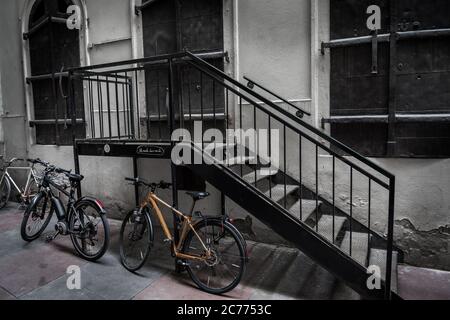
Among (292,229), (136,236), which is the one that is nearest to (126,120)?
(136,236)

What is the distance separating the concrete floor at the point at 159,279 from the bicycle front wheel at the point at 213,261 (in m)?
0.12

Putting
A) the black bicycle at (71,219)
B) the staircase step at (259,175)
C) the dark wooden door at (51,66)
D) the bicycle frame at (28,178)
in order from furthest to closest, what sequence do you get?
the dark wooden door at (51,66)
the bicycle frame at (28,178)
the black bicycle at (71,219)
the staircase step at (259,175)

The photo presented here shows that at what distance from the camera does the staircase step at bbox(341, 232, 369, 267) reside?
11.1ft

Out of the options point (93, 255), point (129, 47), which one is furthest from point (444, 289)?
point (129, 47)

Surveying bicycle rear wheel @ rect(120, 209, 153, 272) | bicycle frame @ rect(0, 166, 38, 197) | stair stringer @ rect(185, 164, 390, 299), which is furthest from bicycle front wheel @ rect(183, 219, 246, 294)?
bicycle frame @ rect(0, 166, 38, 197)

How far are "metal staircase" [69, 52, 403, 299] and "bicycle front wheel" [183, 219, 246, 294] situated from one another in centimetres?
34

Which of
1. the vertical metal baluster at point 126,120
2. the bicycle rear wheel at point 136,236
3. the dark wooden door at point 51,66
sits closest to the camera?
the bicycle rear wheel at point 136,236

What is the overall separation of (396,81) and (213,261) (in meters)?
2.91

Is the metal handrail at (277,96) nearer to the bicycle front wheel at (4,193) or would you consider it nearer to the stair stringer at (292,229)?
the stair stringer at (292,229)

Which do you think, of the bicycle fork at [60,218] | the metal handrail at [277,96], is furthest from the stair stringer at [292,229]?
the bicycle fork at [60,218]

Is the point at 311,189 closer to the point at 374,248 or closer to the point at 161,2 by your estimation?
the point at 374,248

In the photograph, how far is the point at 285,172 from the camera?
14.2ft

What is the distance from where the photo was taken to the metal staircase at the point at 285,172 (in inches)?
125

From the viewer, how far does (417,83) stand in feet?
13.0
